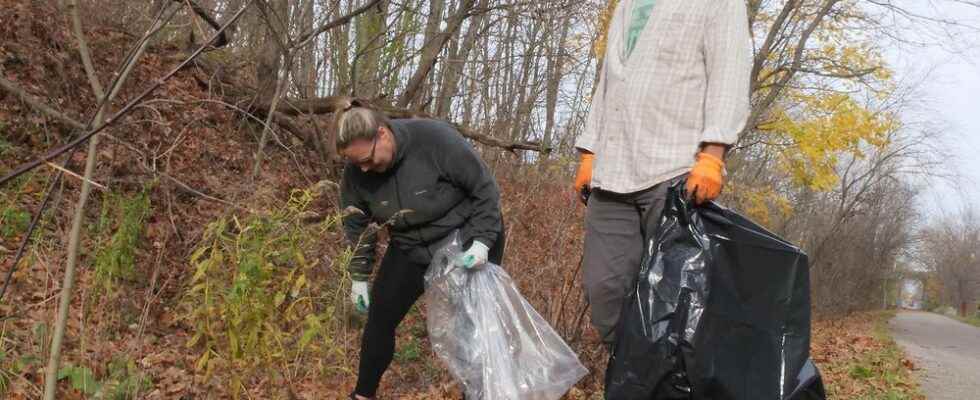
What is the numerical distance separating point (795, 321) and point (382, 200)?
179 centimetres

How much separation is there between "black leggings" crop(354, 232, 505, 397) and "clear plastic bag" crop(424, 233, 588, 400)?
0.44 feet

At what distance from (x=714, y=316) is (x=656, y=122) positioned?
646 millimetres

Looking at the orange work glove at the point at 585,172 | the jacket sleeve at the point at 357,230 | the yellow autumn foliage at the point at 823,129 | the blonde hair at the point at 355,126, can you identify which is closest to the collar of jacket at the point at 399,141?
the blonde hair at the point at 355,126

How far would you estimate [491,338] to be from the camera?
3.13m

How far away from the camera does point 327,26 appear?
20.1 ft

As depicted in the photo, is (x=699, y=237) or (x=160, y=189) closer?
(x=699, y=237)

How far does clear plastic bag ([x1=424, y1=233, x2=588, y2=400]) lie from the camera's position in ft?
10.1

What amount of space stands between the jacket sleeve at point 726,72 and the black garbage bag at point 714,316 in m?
0.22

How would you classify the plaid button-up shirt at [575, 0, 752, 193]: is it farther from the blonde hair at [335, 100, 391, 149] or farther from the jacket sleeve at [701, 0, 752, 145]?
the blonde hair at [335, 100, 391, 149]

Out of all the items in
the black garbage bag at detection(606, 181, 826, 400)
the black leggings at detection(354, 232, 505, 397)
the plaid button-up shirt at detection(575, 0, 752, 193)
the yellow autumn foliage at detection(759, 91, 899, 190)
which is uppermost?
the yellow autumn foliage at detection(759, 91, 899, 190)

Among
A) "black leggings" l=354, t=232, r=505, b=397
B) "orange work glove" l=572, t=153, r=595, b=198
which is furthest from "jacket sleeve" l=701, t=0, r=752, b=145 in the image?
"black leggings" l=354, t=232, r=505, b=397

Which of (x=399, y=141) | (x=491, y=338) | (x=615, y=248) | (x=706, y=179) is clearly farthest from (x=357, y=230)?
(x=706, y=179)

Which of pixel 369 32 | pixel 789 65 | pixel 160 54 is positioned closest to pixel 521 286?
pixel 369 32

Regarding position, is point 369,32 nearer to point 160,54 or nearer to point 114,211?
point 160,54
